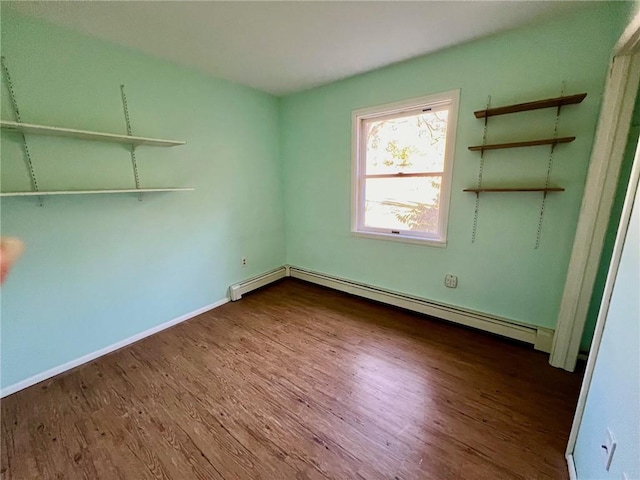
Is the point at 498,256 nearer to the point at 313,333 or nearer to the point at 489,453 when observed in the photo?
the point at 489,453

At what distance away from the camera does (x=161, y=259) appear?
2.50m

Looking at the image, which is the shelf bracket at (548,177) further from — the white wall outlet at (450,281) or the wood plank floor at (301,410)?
the wood plank floor at (301,410)

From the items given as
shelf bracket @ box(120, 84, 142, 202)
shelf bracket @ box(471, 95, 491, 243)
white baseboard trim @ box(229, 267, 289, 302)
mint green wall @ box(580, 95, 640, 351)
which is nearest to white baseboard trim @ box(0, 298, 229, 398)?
white baseboard trim @ box(229, 267, 289, 302)

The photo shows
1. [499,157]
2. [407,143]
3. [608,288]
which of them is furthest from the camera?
[407,143]

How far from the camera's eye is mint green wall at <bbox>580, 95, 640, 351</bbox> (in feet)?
5.31

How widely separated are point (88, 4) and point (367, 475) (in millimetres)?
3058

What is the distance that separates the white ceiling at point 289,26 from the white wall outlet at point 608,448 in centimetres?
229

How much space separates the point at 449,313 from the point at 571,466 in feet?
4.47

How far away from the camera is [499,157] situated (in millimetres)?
2125

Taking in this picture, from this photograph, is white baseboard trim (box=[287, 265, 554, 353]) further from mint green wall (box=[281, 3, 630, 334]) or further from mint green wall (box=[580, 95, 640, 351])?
mint green wall (box=[580, 95, 640, 351])

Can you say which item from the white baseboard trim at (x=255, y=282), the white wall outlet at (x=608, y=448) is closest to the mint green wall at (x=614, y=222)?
the white wall outlet at (x=608, y=448)

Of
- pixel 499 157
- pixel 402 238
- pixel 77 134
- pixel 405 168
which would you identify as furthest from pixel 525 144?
pixel 77 134

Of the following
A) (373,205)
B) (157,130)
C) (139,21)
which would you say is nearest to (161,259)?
(157,130)

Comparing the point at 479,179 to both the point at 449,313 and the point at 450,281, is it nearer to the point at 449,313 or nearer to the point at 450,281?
the point at 450,281
